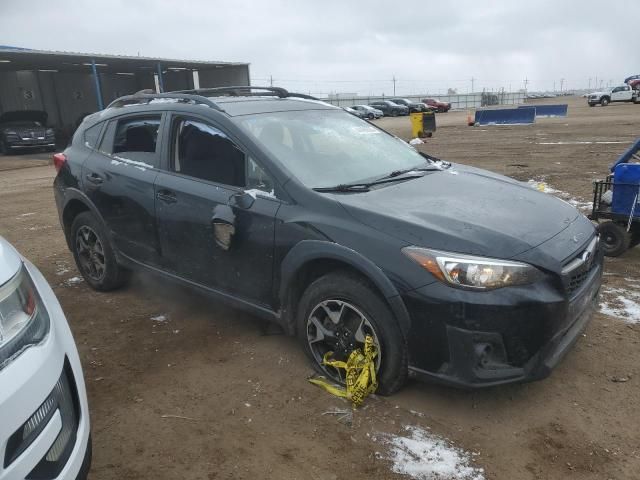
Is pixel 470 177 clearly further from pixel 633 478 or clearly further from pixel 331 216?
pixel 633 478

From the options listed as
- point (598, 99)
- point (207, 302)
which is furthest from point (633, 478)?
point (598, 99)

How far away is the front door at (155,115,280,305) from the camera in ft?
10.6

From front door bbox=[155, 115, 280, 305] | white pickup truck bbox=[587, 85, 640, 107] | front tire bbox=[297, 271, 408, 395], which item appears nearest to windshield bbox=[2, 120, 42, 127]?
front door bbox=[155, 115, 280, 305]

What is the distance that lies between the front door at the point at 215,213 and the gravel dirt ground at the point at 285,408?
1.73 feet

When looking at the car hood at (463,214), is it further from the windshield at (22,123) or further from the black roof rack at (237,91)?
the windshield at (22,123)

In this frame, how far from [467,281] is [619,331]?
1.86 meters

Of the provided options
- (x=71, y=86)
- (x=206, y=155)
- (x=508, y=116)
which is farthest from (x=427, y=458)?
(x=71, y=86)

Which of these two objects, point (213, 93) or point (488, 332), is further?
point (213, 93)

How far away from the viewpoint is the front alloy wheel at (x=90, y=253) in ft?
15.1

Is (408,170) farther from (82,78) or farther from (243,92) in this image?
(82,78)

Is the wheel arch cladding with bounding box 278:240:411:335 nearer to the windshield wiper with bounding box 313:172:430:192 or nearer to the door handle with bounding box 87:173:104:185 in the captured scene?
the windshield wiper with bounding box 313:172:430:192

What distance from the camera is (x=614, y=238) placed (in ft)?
16.5

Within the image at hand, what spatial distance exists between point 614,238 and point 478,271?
3.34m

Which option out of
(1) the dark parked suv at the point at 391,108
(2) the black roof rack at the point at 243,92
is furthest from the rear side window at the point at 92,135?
(1) the dark parked suv at the point at 391,108
